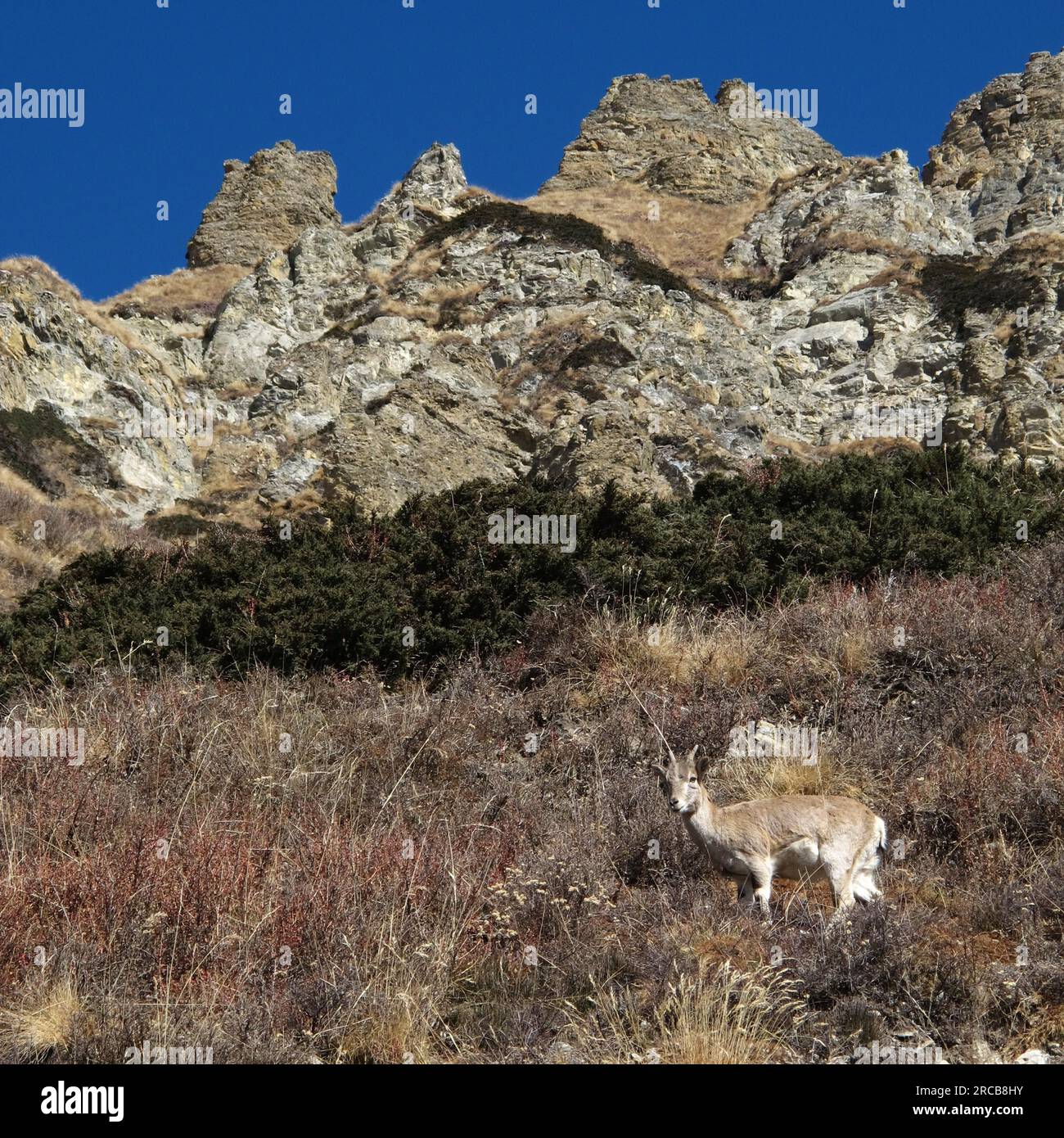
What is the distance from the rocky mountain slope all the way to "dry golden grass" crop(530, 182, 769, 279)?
231 millimetres

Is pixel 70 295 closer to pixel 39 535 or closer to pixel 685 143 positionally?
pixel 39 535

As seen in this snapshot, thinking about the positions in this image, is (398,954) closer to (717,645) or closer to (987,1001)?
(987,1001)

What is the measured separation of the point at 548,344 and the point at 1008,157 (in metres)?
26.8

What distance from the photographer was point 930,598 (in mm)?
8914

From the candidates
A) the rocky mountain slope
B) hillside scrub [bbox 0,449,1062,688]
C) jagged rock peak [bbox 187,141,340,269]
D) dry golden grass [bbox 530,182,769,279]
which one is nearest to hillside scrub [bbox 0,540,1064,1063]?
hillside scrub [bbox 0,449,1062,688]

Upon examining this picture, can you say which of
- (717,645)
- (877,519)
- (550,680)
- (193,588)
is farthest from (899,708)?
(193,588)

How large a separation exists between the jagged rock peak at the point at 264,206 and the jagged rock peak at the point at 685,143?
10659 millimetres

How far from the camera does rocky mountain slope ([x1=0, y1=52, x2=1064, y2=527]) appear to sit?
1808 centimetres

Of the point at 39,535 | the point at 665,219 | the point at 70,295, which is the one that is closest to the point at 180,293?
the point at 70,295

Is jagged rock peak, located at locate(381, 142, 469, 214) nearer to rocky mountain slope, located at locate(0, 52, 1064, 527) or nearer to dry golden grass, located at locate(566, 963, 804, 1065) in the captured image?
rocky mountain slope, located at locate(0, 52, 1064, 527)

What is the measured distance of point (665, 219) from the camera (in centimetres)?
4153

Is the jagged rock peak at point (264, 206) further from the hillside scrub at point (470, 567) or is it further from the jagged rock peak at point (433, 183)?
the hillside scrub at point (470, 567)

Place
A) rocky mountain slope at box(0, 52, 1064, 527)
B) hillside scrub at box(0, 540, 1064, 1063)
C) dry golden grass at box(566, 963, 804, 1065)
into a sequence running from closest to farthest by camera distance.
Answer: dry golden grass at box(566, 963, 804, 1065)
hillside scrub at box(0, 540, 1064, 1063)
rocky mountain slope at box(0, 52, 1064, 527)

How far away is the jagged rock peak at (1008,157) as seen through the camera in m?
34.7
